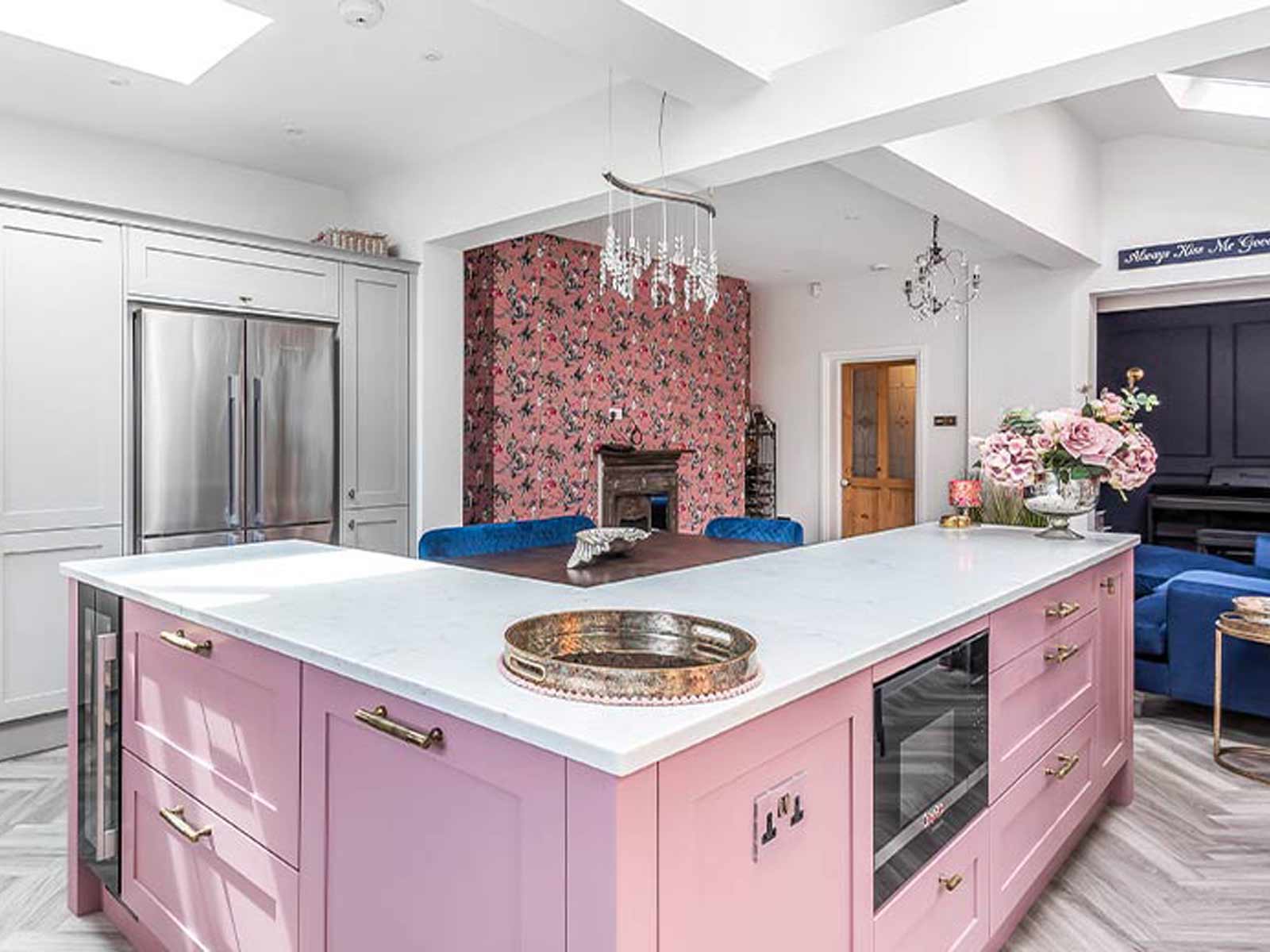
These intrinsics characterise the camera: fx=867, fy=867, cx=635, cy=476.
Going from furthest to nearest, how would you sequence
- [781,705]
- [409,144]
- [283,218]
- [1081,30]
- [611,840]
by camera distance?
1. [283,218]
2. [409,144]
3. [1081,30]
4. [781,705]
5. [611,840]

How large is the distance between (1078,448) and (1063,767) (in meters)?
0.99

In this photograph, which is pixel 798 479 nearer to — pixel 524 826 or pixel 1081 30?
pixel 1081 30

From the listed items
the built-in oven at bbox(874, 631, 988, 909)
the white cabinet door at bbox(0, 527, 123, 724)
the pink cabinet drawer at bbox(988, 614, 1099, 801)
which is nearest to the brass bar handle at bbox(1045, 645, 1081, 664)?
the pink cabinet drawer at bbox(988, 614, 1099, 801)

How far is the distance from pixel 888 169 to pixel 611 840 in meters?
3.18

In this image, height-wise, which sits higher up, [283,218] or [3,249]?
[283,218]

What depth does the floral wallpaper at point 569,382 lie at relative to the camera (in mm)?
5652

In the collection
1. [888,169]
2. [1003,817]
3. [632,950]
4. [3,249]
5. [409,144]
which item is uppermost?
[409,144]

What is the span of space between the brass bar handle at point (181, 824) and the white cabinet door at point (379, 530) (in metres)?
2.75

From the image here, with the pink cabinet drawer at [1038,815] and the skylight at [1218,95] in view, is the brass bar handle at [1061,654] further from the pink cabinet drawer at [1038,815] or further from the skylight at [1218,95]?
the skylight at [1218,95]

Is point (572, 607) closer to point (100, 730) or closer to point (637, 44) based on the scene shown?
point (100, 730)

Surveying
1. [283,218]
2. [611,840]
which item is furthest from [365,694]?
[283,218]

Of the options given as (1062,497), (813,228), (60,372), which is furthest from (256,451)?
(813,228)

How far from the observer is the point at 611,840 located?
96cm

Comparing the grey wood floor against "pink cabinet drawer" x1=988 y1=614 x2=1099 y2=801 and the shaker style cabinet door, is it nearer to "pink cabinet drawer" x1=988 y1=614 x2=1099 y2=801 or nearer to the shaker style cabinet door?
"pink cabinet drawer" x1=988 y1=614 x2=1099 y2=801
